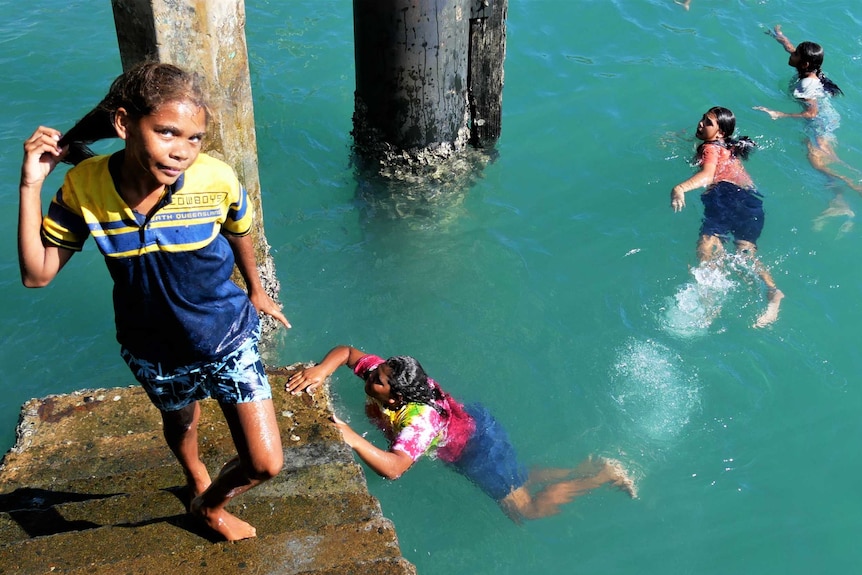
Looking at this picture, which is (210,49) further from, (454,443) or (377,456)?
(454,443)

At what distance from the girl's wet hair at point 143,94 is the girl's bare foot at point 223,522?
1.41 m

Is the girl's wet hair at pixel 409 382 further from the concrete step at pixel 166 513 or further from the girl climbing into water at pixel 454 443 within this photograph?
the concrete step at pixel 166 513

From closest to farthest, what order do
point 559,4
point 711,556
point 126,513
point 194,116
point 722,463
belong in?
point 194,116 < point 126,513 < point 711,556 < point 722,463 < point 559,4

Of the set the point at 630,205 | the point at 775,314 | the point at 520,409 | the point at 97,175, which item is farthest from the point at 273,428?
the point at 630,205

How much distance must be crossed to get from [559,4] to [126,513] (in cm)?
935

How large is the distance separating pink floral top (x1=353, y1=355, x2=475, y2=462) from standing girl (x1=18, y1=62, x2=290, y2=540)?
71.9 inches

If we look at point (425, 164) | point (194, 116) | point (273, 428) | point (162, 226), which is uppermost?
point (194, 116)

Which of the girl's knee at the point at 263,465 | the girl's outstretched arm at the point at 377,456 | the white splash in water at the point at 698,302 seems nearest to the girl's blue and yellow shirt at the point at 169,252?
the girl's knee at the point at 263,465

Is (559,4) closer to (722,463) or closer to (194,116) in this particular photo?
(722,463)

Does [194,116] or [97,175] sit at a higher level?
[194,116]

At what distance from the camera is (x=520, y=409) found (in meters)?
5.85

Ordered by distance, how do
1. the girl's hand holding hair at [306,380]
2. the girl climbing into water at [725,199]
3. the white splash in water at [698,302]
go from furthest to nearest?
the girl climbing into water at [725,199], the white splash in water at [698,302], the girl's hand holding hair at [306,380]

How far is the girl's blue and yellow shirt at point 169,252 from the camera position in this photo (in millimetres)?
2570

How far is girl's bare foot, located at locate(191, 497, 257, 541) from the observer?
302cm
